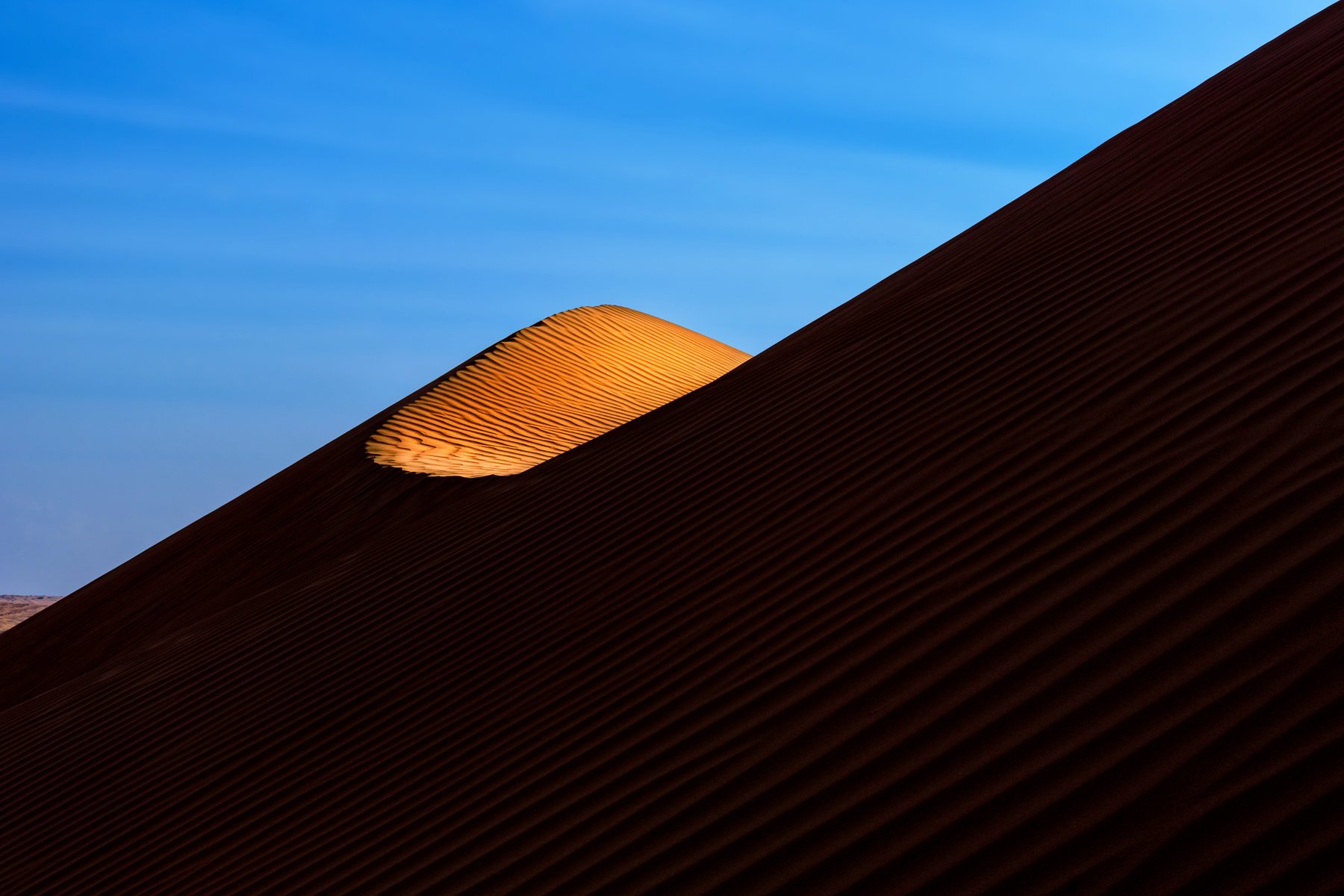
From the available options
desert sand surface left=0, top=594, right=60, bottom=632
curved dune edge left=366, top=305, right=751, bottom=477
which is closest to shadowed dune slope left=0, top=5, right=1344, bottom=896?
curved dune edge left=366, top=305, right=751, bottom=477

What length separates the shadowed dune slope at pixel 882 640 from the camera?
263 cm

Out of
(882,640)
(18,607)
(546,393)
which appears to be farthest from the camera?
(18,607)

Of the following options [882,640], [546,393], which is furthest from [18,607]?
[882,640]

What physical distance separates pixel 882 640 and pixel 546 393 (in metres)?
15.0

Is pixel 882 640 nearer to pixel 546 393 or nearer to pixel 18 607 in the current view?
pixel 546 393

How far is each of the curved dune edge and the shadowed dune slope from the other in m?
6.32

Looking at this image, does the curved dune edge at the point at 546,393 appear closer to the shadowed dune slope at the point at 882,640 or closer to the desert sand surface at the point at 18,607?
the shadowed dune slope at the point at 882,640

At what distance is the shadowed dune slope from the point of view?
8.64ft

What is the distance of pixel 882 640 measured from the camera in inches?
141

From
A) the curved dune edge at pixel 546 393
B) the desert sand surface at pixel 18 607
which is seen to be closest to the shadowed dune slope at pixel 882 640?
the curved dune edge at pixel 546 393

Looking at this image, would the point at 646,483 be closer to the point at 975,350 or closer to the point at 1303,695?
the point at 975,350

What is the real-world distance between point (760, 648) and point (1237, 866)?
1885 millimetres

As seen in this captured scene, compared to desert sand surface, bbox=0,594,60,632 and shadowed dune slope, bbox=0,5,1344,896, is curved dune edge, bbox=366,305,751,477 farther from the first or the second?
desert sand surface, bbox=0,594,60,632

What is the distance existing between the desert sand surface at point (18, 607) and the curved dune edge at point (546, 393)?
82.4ft
